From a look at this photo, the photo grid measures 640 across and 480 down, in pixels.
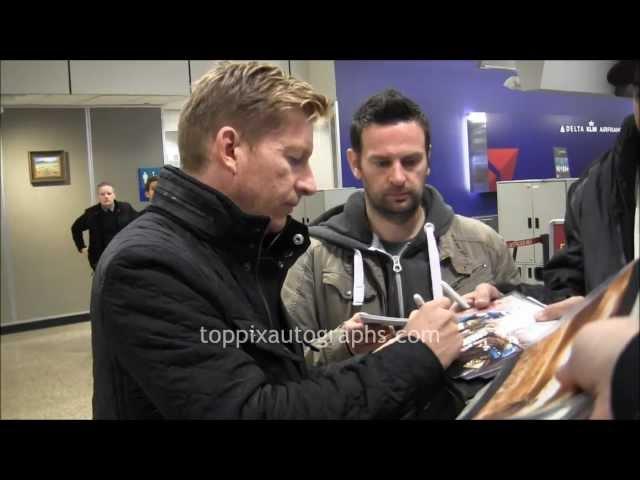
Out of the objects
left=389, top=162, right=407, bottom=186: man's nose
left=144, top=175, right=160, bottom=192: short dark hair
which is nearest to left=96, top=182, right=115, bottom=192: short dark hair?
left=144, top=175, right=160, bottom=192: short dark hair

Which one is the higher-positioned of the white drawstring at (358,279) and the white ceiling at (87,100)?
the white ceiling at (87,100)

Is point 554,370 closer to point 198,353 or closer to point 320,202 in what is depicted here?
point 198,353

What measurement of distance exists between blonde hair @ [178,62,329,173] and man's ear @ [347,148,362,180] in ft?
0.34

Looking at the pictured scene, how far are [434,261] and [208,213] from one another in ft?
1.26

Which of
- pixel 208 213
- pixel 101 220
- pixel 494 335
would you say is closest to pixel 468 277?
pixel 494 335

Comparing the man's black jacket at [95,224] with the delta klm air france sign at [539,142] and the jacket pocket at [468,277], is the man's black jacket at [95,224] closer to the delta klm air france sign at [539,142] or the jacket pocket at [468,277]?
the jacket pocket at [468,277]

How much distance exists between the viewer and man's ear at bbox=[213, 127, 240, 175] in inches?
32.0

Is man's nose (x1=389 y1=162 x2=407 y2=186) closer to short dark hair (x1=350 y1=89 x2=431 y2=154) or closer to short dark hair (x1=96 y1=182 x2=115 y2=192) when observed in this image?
short dark hair (x1=350 y1=89 x2=431 y2=154)

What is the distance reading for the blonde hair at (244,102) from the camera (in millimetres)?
803

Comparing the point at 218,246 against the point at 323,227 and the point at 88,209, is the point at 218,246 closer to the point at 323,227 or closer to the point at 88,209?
the point at 323,227

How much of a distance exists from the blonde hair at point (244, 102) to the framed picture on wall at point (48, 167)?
0.66 meters

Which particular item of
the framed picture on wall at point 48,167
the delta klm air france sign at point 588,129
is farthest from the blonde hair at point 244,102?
the framed picture on wall at point 48,167

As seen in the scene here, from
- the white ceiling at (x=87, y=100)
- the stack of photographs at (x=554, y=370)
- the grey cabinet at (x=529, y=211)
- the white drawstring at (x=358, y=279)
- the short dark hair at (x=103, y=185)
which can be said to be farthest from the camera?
the short dark hair at (x=103, y=185)
